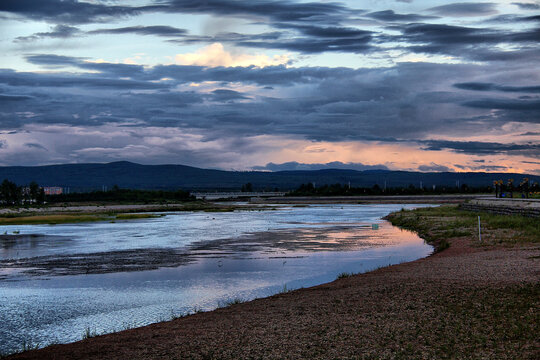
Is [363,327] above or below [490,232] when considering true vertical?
below

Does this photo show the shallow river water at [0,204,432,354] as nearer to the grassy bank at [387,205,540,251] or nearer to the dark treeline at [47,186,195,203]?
the grassy bank at [387,205,540,251]

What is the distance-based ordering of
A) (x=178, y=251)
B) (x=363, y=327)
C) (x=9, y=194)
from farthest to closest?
(x=9, y=194)
(x=178, y=251)
(x=363, y=327)

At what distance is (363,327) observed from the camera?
35.9 feet

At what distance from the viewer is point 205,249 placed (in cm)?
3241

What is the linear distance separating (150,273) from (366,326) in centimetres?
1381

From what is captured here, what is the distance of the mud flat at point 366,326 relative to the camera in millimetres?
9531

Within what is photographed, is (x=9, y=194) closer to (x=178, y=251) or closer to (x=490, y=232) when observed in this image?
(x=178, y=251)

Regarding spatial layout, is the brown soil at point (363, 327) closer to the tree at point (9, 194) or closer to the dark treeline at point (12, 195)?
the dark treeline at point (12, 195)

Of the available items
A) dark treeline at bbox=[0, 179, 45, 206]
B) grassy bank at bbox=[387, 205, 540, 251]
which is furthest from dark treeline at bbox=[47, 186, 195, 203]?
grassy bank at bbox=[387, 205, 540, 251]

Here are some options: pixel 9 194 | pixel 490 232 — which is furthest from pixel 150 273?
pixel 9 194

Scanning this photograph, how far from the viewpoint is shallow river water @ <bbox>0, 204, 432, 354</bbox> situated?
1474 cm

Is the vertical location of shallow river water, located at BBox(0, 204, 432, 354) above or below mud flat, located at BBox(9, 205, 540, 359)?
below

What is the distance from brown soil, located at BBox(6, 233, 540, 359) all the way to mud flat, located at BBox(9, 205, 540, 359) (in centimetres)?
2

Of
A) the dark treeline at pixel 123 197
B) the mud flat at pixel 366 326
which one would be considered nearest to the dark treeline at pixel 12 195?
the dark treeline at pixel 123 197
